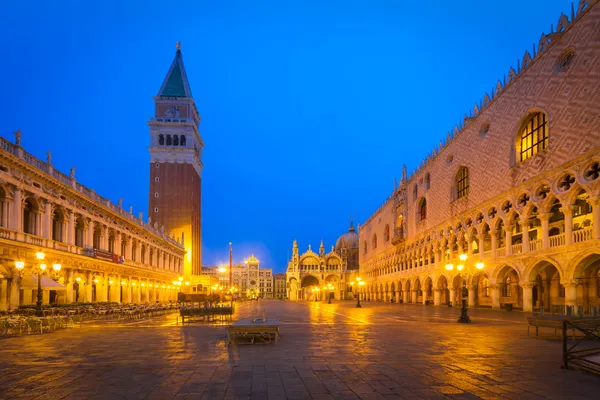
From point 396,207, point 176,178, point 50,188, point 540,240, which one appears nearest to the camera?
point 540,240

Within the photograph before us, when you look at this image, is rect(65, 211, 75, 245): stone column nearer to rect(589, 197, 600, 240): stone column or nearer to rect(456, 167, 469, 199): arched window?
rect(456, 167, 469, 199): arched window

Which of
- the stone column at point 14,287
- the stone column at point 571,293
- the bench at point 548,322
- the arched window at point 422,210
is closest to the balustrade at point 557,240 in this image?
the stone column at point 571,293

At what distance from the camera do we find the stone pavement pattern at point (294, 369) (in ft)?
24.4

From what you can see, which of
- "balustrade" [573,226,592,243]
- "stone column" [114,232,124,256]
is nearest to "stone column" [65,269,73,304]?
"stone column" [114,232,124,256]

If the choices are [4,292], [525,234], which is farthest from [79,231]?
[525,234]

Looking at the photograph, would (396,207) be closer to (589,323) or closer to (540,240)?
(540,240)

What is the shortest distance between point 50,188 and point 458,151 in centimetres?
3323

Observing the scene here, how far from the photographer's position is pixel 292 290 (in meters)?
105

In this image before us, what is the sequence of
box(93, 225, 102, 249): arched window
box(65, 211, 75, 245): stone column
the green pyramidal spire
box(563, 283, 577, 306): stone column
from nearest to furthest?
box(563, 283, 577, 306): stone column → box(65, 211, 75, 245): stone column → box(93, 225, 102, 249): arched window → the green pyramidal spire

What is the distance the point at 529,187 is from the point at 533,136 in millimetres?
3405

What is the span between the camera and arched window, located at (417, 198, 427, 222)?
56.1 meters

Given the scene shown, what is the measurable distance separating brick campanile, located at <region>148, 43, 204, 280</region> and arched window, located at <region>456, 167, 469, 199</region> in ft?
176

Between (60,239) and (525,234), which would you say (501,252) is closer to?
(525,234)

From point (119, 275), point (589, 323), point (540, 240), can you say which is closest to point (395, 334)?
point (589, 323)
